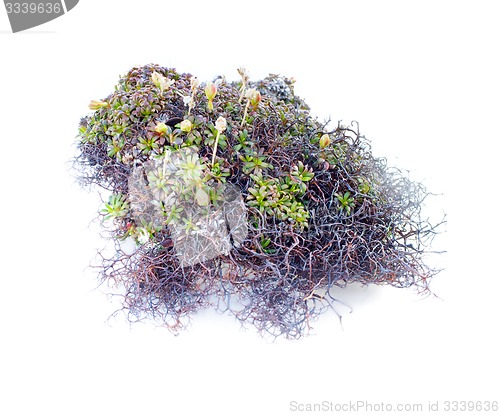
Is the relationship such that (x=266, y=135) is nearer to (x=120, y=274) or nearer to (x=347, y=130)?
(x=347, y=130)

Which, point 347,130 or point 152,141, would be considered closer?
point 152,141

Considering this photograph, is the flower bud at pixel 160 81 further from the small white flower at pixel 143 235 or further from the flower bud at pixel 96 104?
the small white flower at pixel 143 235

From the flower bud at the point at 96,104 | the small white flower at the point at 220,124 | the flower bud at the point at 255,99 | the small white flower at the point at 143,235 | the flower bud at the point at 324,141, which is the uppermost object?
the flower bud at the point at 96,104

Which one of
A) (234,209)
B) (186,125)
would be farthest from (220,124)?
(234,209)

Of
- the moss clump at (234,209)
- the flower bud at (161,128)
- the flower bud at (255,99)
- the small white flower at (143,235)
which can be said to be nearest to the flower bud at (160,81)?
the moss clump at (234,209)

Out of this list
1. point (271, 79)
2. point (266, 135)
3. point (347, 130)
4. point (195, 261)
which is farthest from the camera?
point (271, 79)

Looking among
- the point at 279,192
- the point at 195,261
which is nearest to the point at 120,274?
the point at 195,261

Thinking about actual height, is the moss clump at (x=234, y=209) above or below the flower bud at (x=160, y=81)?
below

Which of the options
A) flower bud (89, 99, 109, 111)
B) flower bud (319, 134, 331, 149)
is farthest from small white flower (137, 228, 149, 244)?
flower bud (319, 134, 331, 149)

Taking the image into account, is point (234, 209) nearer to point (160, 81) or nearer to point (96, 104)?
point (160, 81)
